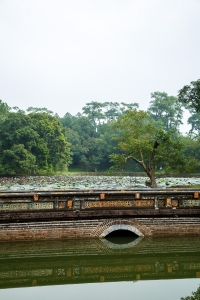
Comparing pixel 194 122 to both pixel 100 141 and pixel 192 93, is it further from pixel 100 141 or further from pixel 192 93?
pixel 192 93

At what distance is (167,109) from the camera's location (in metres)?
92.9

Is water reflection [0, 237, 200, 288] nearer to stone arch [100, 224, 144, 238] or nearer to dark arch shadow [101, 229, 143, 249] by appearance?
dark arch shadow [101, 229, 143, 249]

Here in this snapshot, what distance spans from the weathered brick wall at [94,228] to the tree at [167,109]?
81.6 metres

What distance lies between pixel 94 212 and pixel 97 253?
1.48m

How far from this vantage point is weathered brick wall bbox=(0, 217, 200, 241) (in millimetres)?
11266

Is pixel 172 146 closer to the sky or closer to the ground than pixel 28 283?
closer to the sky

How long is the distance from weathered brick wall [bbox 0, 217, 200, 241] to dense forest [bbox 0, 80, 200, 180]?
12.0 m

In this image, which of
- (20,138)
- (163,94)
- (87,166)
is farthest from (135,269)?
(163,94)

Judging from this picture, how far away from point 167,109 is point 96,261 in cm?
8602

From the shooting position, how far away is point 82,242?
11461 millimetres

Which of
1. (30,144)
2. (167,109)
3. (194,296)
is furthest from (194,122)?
(194,296)

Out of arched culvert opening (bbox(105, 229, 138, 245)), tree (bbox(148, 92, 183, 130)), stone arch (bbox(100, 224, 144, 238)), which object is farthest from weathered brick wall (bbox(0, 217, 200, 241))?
tree (bbox(148, 92, 183, 130))

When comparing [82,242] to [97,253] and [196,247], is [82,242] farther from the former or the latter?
[196,247]

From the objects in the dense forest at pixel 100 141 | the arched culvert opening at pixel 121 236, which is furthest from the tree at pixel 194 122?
the arched culvert opening at pixel 121 236
